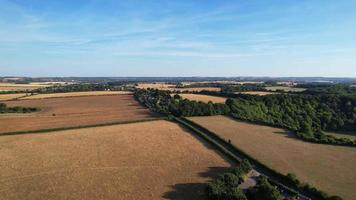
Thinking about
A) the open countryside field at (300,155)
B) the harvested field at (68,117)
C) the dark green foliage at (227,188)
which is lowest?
the open countryside field at (300,155)

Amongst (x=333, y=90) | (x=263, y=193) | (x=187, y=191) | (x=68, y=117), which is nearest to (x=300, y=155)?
(x=263, y=193)

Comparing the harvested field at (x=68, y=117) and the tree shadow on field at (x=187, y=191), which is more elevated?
the harvested field at (x=68, y=117)

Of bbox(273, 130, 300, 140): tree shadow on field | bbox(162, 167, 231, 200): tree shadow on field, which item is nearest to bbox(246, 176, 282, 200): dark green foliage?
bbox(162, 167, 231, 200): tree shadow on field

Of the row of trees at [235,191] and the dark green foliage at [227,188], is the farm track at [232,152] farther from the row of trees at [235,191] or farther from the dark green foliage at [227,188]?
the dark green foliage at [227,188]

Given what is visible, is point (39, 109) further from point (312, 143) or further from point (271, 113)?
point (312, 143)

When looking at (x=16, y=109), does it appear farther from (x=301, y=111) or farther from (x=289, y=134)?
(x=301, y=111)

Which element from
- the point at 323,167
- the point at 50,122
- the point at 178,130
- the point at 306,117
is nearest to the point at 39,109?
the point at 50,122

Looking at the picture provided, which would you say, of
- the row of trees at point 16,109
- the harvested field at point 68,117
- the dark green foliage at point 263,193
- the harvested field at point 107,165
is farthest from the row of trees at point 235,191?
the row of trees at point 16,109
